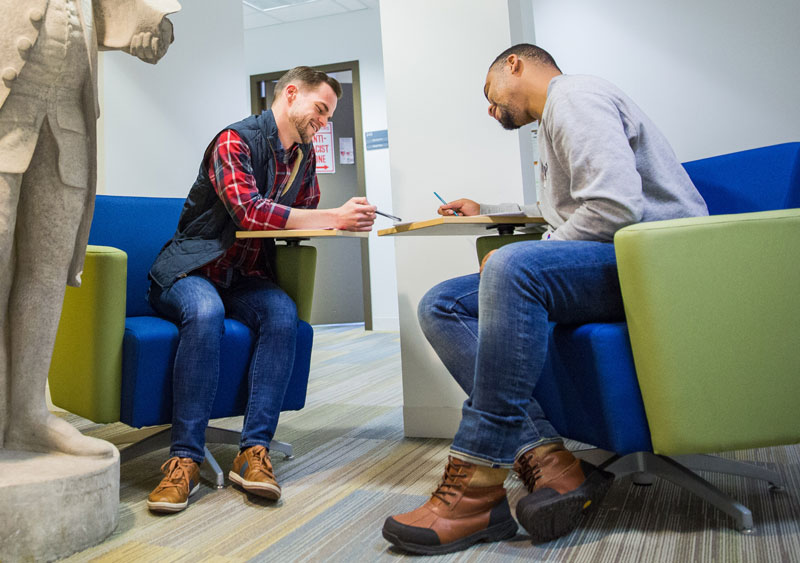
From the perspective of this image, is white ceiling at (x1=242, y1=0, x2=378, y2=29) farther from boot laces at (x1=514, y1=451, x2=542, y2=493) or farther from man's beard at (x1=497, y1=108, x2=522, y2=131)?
boot laces at (x1=514, y1=451, x2=542, y2=493)

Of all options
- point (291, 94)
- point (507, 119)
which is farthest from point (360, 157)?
point (507, 119)

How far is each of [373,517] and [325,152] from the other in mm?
5437

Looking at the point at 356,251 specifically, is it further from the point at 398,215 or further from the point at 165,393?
the point at 165,393

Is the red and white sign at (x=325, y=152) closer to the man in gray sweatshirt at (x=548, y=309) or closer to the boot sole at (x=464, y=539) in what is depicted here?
the man in gray sweatshirt at (x=548, y=309)

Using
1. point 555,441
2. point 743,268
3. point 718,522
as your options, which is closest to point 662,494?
point 718,522

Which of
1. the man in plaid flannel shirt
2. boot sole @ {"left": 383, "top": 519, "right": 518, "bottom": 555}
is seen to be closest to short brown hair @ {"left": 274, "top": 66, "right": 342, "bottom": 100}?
the man in plaid flannel shirt

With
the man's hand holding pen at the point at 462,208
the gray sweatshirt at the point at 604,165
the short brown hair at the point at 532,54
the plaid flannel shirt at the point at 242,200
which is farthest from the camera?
the man's hand holding pen at the point at 462,208

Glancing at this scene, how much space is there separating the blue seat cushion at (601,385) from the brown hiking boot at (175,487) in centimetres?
94

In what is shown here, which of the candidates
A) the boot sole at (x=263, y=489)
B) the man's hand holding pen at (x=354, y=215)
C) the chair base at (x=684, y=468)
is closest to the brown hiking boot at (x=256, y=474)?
the boot sole at (x=263, y=489)

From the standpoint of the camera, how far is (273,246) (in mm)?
2105

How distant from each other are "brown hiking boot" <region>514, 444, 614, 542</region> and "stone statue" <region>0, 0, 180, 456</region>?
91 cm

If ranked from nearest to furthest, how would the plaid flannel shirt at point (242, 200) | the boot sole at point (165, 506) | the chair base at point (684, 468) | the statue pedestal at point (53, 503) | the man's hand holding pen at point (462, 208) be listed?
the statue pedestal at point (53, 503) → the chair base at point (684, 468) → the boot sole at point (165, 506) → the plaid flannel shirt at point (242, 200) → the man's hand holding pen at point (462, 208)

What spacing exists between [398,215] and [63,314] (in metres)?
1.13

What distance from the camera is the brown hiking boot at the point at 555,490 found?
1.28 metres
